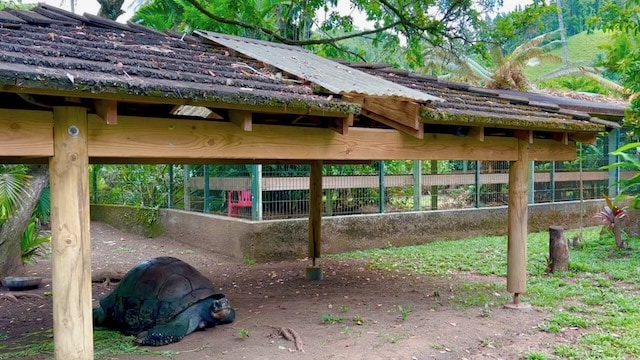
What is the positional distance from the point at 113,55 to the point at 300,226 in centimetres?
690

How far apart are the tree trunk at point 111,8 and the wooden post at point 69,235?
6.17m

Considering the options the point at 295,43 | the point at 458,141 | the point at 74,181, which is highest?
the point at 295,43

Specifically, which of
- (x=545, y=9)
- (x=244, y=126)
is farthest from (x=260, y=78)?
(x=545, y=9)

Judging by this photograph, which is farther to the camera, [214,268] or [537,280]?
[214,268]

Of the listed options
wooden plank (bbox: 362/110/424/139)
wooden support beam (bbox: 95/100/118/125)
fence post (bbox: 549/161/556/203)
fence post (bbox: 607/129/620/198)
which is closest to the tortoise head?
wooden plank (bbox: 362/110/424/139)

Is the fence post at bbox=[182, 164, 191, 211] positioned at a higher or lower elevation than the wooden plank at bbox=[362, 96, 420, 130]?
lower

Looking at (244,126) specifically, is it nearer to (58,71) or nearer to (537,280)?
(58,71)

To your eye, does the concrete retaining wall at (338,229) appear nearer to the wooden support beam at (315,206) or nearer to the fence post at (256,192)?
the fence post at (256,192)

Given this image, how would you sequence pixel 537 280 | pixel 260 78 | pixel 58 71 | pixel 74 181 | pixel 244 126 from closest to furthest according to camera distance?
pixel 58 71, pixel 74 181, pixel 244 126, pixel 260 78, pixel 537 280

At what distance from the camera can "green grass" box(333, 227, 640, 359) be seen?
5.38m

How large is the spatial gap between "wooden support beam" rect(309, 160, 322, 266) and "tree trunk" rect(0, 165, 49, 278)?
13.9 ft

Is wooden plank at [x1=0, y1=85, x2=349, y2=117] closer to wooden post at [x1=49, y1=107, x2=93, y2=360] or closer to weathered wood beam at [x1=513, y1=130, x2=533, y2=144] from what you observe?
wooden post at [x1=49, y1=107, x2=93, y2=360]

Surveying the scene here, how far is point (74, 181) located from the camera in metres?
3.58

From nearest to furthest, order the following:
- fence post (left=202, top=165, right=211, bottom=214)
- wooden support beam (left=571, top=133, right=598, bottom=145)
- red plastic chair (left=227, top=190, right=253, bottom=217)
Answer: wooden support beam (left=571, top=133, right=598, bottom=145), red plastic chair (left=227, top=190, right=253, bottom=217), fence post (left=202, top=165, right=211, bottom=214)
